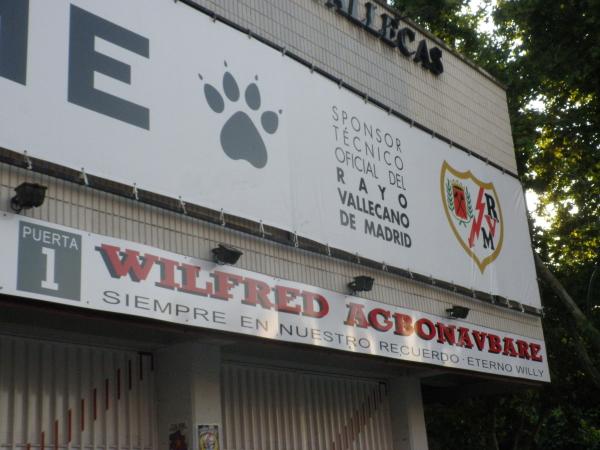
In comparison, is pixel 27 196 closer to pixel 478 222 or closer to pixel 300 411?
pixel 300 411

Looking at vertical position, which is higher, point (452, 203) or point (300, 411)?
point (452, 203)

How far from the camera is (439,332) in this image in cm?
1457

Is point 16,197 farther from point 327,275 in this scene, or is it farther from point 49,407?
point 327,275

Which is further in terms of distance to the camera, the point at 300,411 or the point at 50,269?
the point at 300,411

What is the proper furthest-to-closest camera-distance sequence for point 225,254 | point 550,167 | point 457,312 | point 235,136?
point 550,167, point 457,312, point 235,136, point 225,254

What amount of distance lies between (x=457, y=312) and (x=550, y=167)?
444 inches

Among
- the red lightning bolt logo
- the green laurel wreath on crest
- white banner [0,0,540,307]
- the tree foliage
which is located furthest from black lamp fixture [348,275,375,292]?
the tree foliage

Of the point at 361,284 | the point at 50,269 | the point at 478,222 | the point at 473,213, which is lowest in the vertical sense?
the point at 50,269

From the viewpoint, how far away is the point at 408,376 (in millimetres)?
15992

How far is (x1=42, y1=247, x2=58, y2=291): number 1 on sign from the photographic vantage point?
8906 millimetres

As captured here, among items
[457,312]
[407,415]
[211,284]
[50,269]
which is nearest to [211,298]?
[211,284]

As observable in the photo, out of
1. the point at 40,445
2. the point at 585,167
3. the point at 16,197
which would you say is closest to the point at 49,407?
the point at 40,445

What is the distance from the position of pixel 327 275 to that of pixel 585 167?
12689 millimetres

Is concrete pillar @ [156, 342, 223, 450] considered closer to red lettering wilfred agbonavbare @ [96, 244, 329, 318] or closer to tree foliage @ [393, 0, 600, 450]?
red lettering wilfred agbonavbare @ [96, 244, 329, 318]
